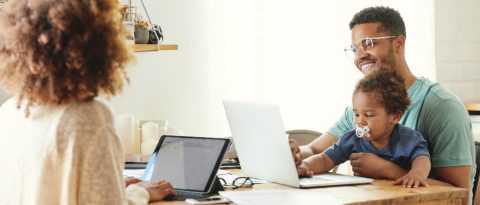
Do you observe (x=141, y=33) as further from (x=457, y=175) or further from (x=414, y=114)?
(x=457, y=175)

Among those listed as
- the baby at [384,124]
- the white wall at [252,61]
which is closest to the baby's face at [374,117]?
the baby at [384,124]

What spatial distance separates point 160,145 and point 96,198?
754 mm

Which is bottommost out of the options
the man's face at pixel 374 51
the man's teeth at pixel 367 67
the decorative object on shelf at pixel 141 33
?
the man's teeth at pixel 367 67

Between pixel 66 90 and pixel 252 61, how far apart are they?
255 cm

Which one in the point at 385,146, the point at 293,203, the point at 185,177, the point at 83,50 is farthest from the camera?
the point at 385,146

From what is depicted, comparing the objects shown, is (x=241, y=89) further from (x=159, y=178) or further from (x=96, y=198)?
(x=96, y=198)

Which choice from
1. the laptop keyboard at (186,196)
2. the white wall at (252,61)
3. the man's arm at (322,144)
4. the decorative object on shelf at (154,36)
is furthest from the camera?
the white wall at (252,61)

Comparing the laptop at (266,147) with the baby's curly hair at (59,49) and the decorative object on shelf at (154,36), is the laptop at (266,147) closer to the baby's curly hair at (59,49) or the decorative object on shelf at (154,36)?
the baby's curly hair at (59,49)

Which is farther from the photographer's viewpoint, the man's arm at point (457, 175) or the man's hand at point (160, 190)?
the man's arm at point (457, 175)

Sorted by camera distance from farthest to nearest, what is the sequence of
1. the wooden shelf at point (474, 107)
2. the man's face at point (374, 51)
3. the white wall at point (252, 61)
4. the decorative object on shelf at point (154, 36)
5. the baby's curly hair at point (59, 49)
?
1. the wooden shelf at point (474, 107)
2. the white wall at point (252, 61)
3. the decorative object on shelf at point (154, 36)
4. the man's face at point (374, 51)
5. the baby's curly hair at point (59, 49)

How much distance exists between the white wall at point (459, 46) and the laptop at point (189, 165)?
A: 98.6 inches

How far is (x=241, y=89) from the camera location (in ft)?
12.6

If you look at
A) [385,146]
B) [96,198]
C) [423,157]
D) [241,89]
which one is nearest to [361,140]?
[385,146]

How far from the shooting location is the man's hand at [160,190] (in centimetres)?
184
